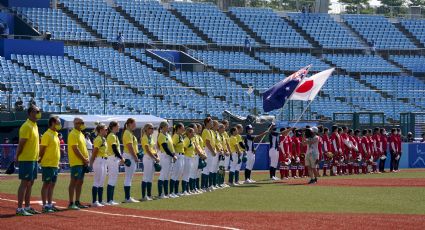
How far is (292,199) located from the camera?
79.5 feet

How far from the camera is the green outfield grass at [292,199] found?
71.0 feet

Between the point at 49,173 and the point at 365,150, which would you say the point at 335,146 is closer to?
the point at 365,150

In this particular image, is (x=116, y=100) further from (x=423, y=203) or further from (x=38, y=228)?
(x=38, y=228)

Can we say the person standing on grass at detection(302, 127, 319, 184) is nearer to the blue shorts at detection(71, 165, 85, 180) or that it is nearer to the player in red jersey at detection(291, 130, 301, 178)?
the player in red jersey at detection(291, 130, 301, 178)

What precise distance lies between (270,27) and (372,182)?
3689 cm

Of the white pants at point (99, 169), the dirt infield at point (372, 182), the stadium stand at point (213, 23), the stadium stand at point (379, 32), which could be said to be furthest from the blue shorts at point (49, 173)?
the stadium stand at point (379, 32)

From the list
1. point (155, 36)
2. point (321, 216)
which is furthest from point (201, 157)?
point (155, 36)

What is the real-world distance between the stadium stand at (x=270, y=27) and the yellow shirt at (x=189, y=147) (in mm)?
40281

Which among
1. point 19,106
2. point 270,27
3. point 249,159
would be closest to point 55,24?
point 270,27

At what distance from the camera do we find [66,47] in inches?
2239

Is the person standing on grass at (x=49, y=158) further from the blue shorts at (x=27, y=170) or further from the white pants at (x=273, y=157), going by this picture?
the white pants at (x=273, y=157)

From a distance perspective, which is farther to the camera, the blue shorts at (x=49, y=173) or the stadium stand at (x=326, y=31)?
the stadium stand at (x=326, y=31)

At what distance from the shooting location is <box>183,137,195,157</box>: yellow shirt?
86.4 ft

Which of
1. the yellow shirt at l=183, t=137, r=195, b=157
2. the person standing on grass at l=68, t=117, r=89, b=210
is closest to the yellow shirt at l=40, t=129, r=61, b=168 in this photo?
the person standing on grass at l=68, t=117, r=89, b=210
